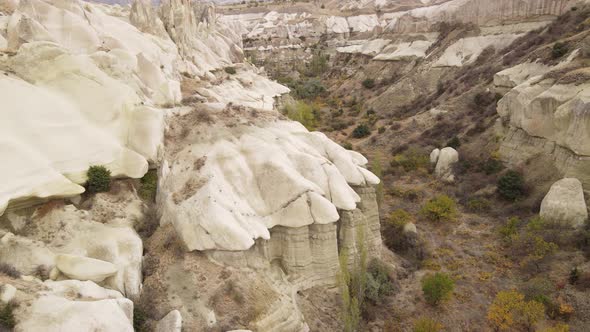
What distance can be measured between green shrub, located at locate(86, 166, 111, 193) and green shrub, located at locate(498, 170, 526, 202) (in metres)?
25.2

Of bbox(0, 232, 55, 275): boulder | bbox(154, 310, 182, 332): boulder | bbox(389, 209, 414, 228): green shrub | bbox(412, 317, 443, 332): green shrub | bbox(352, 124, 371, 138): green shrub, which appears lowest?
bbox(352, 124, 371, 138): green shrub

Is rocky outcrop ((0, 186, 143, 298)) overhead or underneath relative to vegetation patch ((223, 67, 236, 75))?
underneath

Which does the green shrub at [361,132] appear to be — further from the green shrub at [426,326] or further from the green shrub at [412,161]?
the green shrub at [426,326]

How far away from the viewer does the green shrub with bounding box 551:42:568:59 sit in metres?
31.8

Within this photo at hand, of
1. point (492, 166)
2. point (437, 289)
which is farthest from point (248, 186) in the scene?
point (492, 166)

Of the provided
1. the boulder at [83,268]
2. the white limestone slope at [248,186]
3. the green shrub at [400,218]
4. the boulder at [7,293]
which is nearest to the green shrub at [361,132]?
the green shrub at [400,218]

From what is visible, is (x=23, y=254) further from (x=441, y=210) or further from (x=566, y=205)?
(x=566, y=205)

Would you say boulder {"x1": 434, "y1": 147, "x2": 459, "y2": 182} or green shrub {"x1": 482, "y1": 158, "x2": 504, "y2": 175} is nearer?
green shrub {"x1": 482, "y1": 158, "x2": 504, "y2": 175}

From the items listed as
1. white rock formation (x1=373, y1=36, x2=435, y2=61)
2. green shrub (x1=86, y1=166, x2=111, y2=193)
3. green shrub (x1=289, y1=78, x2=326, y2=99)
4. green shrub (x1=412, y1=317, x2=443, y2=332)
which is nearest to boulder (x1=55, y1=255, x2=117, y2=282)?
green shrub (x1=86, y1=166, x2=111, y2=193)

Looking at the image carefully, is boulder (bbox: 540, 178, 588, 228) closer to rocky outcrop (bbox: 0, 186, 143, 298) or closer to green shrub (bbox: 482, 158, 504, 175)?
green shrub (bbox: 482, 158, 504, 175)

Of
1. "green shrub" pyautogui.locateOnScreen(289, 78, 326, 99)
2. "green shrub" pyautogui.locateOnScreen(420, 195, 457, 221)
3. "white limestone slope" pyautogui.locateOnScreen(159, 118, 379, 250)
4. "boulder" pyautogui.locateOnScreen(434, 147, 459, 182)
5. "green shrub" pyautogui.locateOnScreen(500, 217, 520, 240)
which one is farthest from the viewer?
"green shrub" pyautogui.locateOnScreen(289, 78, 326, 99)

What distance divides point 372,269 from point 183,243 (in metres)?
9.81

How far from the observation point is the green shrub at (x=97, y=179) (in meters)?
15.2

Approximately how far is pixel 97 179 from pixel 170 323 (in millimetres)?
6716
